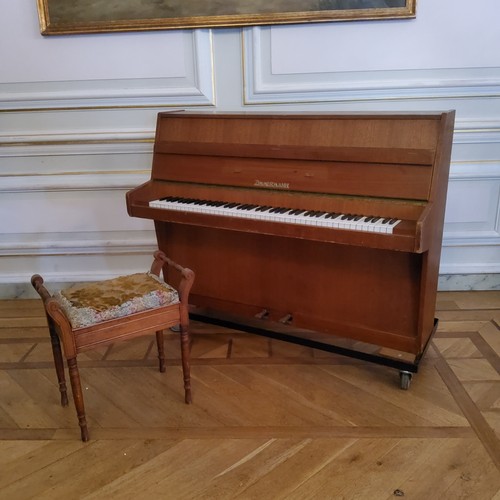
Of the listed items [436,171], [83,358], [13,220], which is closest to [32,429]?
[83,358]

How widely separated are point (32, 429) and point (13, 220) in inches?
62.3

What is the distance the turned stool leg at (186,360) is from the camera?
193cm

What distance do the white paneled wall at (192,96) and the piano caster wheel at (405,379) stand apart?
1.14 metres

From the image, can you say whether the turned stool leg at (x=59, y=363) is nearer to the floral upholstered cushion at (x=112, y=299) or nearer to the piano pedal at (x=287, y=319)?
the floral upholstered cushion at (x=112, y=299)

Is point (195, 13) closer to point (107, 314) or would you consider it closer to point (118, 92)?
point (118, 92)

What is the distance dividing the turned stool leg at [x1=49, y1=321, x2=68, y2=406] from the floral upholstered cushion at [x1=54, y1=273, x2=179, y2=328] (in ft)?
0.56

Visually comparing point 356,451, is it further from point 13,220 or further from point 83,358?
point 13,220

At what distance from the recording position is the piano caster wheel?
207 cm

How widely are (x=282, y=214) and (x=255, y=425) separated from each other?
2.67ft

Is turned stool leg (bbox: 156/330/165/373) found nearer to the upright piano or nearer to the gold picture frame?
the upright piano

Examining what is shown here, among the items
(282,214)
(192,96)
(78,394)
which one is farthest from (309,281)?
(192,96)

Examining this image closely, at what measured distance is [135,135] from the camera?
2.88 meters

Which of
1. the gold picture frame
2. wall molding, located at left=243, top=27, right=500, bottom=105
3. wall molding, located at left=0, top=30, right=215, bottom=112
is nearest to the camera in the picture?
the gold picture frame

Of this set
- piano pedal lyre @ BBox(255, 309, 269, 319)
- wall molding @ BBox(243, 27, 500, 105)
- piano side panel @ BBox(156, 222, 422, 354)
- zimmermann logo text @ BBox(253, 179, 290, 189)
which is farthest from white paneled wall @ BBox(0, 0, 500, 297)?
piano pedal lyre @ BBox(255, 309, 269, 319)
